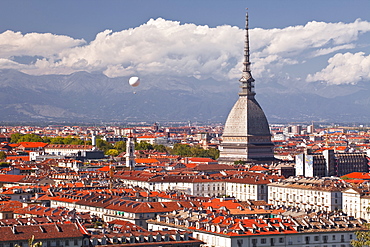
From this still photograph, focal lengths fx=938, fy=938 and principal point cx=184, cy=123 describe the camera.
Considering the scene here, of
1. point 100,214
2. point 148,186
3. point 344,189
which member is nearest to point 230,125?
point 148,186

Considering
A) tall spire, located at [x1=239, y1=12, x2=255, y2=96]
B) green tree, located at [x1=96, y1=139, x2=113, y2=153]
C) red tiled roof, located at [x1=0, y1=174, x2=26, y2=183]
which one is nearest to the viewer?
red tiled roof, located at [x1=0, y1=174, x2=26, y2=183]

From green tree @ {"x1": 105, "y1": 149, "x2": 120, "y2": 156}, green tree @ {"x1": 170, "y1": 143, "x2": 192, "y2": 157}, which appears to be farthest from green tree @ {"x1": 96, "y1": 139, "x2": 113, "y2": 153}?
green tree @ {"x1": 170, "y1": 143, "x2": 192, "y2": 157}

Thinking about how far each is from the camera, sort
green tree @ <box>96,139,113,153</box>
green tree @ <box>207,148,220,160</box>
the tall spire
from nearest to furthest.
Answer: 1. the tall spire
2. green tree @ <box>207,148,220,160</box>
3. green tree @ <box>96,139,113,153</box>

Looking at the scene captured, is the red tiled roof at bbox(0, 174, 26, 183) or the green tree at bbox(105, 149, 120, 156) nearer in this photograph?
the red tiled roof at bbox(0, 174, 26, 183)

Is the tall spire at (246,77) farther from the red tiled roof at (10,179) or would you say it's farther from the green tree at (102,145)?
the red tiled roof at (10,179)

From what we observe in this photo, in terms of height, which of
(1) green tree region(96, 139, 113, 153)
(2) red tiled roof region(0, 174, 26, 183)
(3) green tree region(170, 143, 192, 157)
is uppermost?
(1) green tree region(96, 139, 113, 153)

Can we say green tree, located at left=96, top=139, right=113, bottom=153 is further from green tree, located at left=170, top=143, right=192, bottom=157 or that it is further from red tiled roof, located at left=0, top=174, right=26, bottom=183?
red tiled roof, located at left=0, top=174, right=26, bottom=183

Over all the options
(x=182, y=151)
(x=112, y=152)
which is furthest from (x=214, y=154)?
(x=112, y=152)

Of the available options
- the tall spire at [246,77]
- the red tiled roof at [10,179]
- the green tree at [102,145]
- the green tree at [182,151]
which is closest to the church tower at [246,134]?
the tall spire at [246,77]

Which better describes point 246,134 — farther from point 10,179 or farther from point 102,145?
point 10,179
